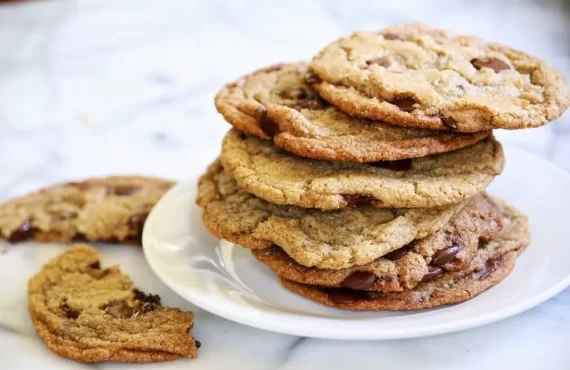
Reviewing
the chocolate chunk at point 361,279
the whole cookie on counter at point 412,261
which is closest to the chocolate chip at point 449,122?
the whole cookie on counter at point 412,261

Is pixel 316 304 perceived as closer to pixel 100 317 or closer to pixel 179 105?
pixel 100 317

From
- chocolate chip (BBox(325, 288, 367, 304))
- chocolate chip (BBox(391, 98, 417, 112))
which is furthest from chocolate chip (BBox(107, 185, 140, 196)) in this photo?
chocolate chip (BBox(391, 98, 417, 112))

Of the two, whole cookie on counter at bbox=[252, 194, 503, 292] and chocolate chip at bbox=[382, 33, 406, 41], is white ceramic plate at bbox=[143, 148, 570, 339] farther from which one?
chocolate chip at bbox=[382, 33, 406, 41]

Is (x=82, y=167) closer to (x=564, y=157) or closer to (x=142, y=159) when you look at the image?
(x=142, y=159)

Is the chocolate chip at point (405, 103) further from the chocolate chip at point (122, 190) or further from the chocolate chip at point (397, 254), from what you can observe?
the chocolate chip at point (122, 190)

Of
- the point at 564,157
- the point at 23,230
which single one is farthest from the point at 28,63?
the point at 564,157
